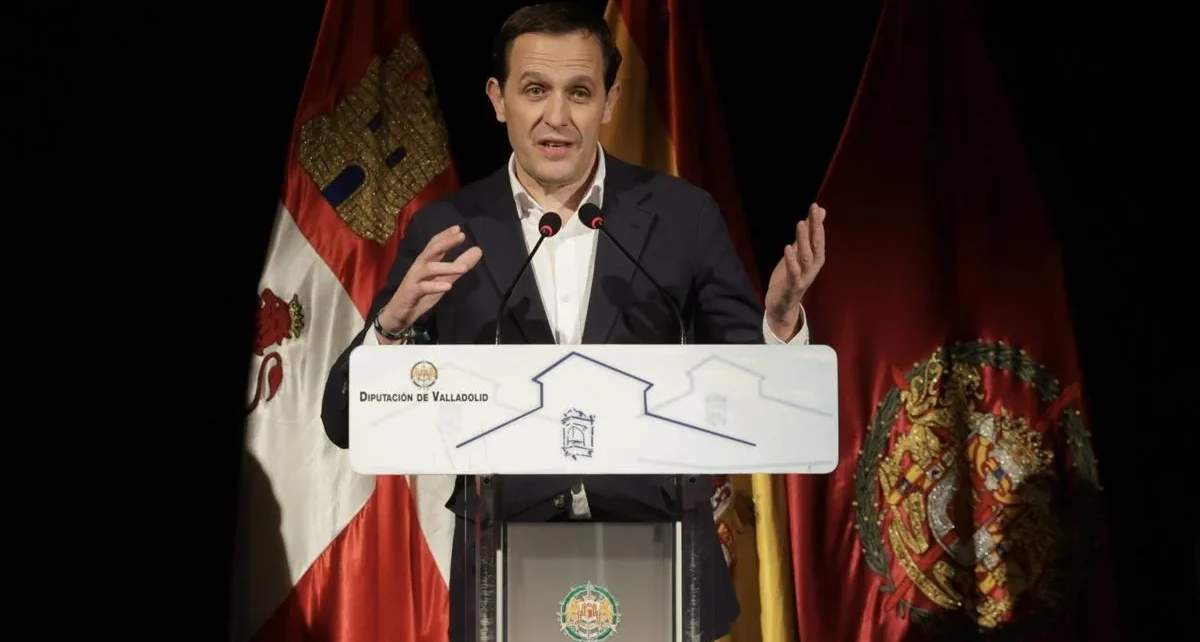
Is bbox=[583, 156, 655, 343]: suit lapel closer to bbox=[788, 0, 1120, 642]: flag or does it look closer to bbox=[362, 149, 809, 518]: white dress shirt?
bbox=[362, 149, 809, 518]: white dress shirt

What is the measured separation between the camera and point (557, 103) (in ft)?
7.18

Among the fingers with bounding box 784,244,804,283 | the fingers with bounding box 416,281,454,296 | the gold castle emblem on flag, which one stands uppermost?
the gold castle emblem on flag

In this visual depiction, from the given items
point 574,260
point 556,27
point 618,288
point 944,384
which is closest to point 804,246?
point 618,288

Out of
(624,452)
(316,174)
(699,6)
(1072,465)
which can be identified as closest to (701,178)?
(699,6)

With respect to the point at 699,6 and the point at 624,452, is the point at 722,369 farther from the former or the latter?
the point at 699,6

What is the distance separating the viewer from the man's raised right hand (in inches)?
66.4

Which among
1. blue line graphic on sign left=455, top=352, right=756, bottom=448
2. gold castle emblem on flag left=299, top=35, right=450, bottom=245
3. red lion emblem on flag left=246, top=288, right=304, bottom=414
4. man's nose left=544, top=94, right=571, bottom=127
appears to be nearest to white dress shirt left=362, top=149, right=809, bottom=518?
man's nose left=544, top=94, right=571, bottom=127

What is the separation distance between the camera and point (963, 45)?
316 centimetres

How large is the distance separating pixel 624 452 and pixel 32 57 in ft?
7.57

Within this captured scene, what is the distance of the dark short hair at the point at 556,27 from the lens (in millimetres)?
2197

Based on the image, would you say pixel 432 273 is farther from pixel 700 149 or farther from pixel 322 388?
pixel 700 149

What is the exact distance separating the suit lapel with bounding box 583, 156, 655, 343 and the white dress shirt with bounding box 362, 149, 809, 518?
21 mm

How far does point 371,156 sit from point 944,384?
5.61ft

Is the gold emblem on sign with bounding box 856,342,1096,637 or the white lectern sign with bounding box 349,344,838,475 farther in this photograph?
the gold emblem on sign with bounding box 856,342,1096,637
